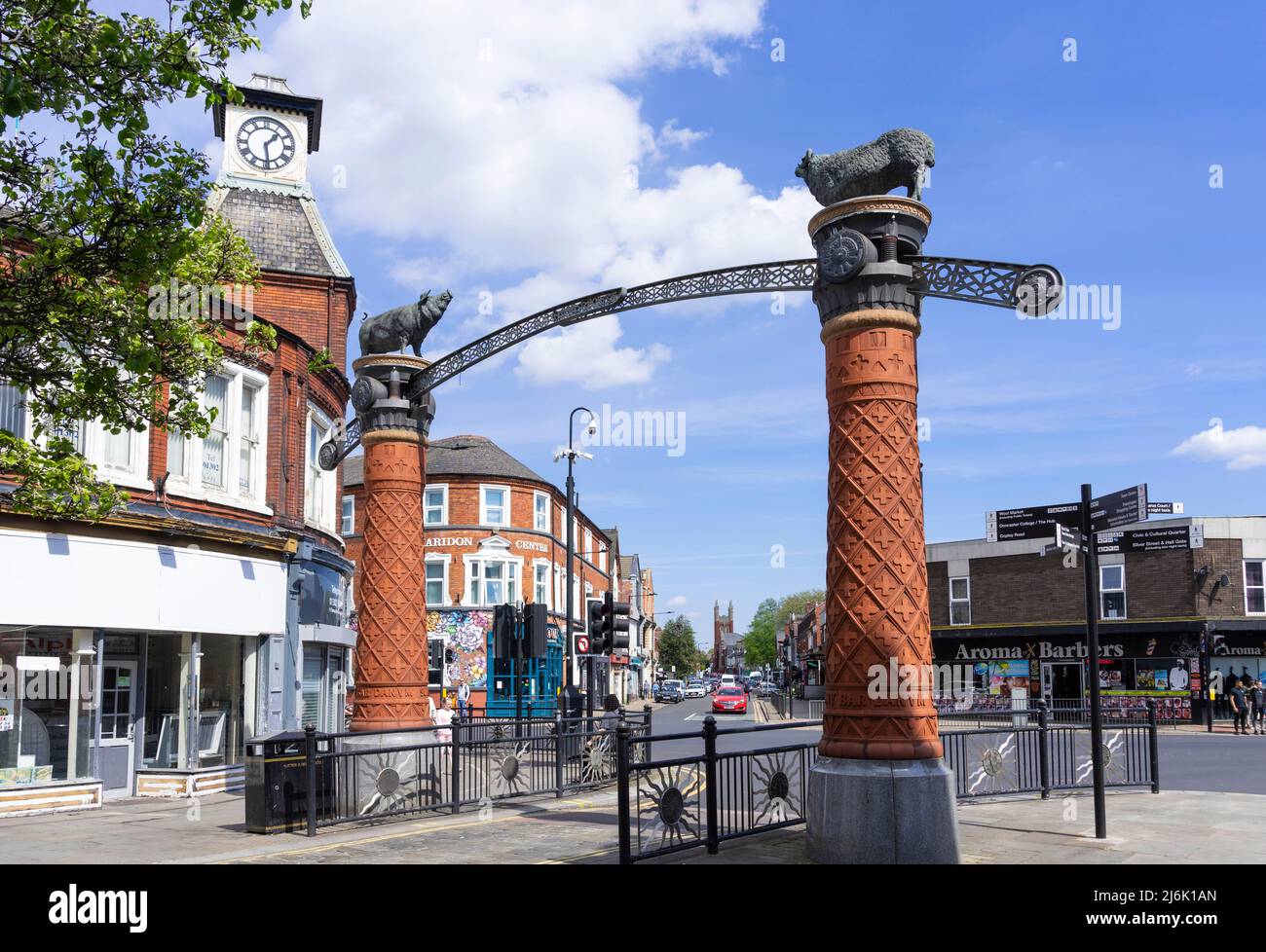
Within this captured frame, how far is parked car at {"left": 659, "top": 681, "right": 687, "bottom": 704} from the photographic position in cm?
7744

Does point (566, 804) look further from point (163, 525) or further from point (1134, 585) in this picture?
point (1134, 585)

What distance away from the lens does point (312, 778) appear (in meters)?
11.5

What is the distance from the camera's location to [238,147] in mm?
25406

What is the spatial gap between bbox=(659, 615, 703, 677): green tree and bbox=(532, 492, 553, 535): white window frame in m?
77.4

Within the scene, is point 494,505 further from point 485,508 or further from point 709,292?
point 709,292

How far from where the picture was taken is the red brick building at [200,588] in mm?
14984

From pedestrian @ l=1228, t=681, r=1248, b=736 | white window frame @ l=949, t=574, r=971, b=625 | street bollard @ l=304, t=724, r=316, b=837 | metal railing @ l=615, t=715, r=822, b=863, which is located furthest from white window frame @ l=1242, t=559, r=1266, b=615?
street bollard @ l=304, t=724, r=316, b=837

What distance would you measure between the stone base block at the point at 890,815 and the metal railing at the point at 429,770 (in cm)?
348

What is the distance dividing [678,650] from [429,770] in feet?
375

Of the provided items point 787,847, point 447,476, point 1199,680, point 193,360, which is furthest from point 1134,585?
point 193,360

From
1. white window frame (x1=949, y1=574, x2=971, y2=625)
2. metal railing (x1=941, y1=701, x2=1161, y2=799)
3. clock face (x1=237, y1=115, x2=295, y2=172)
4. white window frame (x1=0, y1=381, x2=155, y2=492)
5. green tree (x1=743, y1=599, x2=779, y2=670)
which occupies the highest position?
clock face (x1=237, y1=115, x2=295, y2=172)

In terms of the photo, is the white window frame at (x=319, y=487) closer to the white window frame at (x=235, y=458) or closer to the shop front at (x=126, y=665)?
the white window frame at (x=235, y=458)

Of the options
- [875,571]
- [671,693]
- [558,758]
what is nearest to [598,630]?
[558,758]

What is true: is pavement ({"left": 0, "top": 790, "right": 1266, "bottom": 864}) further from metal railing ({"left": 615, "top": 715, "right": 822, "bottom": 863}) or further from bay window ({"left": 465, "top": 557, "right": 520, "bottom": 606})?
bay window ({"left": 465, "top": 557, "right": 520, "bottom": 606})
